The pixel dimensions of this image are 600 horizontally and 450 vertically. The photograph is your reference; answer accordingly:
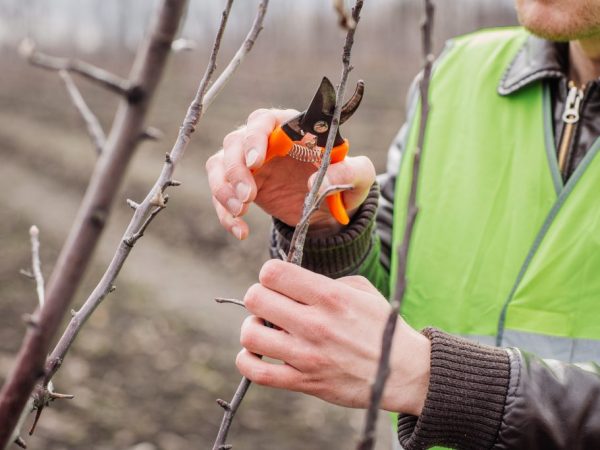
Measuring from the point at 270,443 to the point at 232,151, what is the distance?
11.1 feet

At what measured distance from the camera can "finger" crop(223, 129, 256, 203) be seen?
4.21ft

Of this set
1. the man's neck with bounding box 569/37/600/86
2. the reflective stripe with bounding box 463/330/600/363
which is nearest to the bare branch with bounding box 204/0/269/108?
the reflective stripe with bounding box 463/330/600/363

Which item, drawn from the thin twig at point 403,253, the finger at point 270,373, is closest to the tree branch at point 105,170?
the thin twig at point 403,253

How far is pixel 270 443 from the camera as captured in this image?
14.1 feet

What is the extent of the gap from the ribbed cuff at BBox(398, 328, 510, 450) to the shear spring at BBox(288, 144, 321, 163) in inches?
17.8

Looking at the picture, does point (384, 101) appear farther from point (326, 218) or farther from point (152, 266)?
point (326, 218)

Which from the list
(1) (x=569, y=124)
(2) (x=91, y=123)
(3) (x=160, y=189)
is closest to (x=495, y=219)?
(1) (x=569, y=124)

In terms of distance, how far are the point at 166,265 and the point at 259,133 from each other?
6740mm

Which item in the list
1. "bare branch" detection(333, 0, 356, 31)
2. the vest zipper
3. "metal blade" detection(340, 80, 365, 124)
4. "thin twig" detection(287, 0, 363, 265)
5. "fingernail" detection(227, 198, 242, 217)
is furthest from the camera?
the vest zipper

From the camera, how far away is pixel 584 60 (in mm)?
1972

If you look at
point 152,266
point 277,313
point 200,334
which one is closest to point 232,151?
point 277,313

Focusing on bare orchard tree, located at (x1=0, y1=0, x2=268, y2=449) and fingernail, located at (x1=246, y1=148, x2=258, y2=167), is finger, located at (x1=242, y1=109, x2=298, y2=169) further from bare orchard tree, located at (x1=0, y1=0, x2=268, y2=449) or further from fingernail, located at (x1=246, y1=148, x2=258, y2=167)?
bare orchard tree, located at (x1=0, y1=0, x2=268, y2=449)

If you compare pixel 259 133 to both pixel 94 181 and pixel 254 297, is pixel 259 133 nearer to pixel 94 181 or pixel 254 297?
pixel 254 297

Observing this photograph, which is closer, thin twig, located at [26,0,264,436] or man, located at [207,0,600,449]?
thin twig, located at [26,0,264,436]
